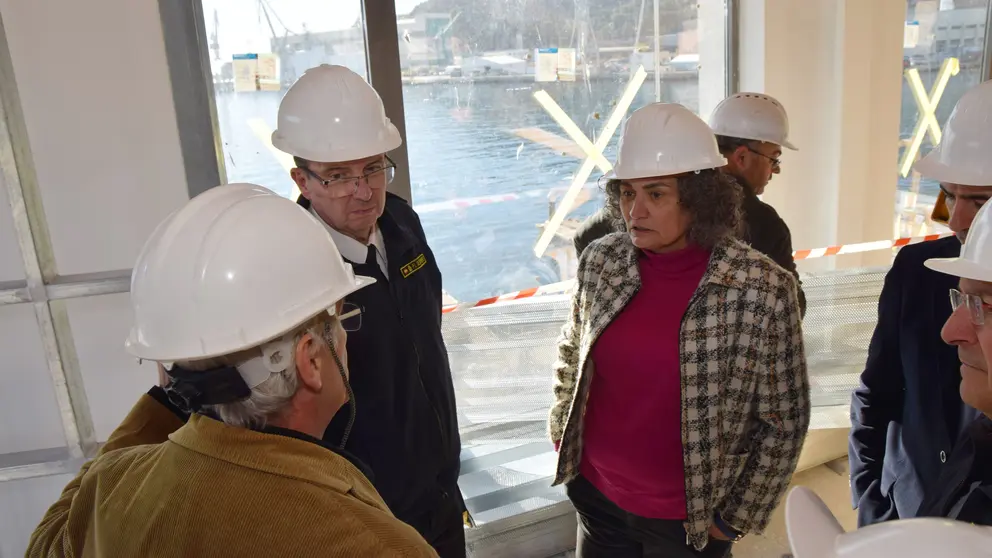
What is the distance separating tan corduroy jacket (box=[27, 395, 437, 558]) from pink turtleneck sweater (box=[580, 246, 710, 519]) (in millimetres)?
1111

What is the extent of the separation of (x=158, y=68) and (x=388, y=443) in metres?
1.48

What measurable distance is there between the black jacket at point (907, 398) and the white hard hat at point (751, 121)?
1.37 m

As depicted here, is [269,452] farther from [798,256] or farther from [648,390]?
[798,256]

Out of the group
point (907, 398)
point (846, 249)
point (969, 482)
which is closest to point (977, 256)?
point (969, 482)

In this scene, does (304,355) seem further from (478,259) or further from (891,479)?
(478,259)

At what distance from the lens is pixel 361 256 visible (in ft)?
6.37

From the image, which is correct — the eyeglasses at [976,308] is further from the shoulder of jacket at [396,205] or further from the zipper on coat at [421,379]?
the shoulder of jacket at [396,205]

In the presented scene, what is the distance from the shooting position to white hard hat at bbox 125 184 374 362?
1.12 metres

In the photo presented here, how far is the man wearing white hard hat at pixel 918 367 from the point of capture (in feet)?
5.53

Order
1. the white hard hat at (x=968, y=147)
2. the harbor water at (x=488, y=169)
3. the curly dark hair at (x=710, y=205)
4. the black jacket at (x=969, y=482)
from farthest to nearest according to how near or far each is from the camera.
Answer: the harbor water at (x=488, y=169) → the curly dark hair at (x=710, y=205) → the white hard hat at (x=968, y=147) → the black jacket at (x=969, y=482)

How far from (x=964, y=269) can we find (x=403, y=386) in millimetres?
1354

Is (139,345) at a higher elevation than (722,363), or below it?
higher

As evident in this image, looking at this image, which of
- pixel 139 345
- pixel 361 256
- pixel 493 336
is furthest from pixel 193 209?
pixel 493 336

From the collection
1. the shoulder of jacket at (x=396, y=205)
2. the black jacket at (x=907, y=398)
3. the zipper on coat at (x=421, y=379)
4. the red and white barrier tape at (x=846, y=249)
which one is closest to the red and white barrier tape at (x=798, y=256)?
the red and white barrier tape at (x=846, y=249)
